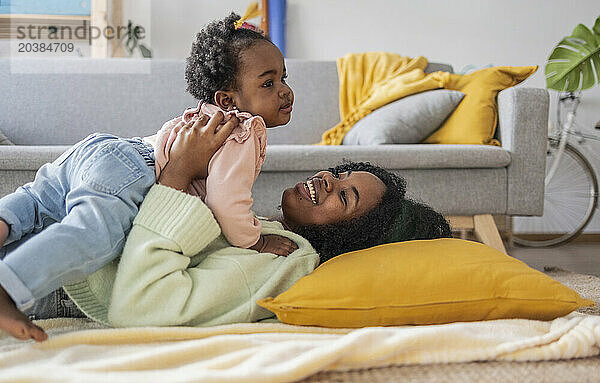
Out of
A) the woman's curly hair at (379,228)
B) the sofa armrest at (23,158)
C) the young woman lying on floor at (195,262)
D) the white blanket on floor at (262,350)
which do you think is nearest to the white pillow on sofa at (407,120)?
the woman's curly hair at (379,228)

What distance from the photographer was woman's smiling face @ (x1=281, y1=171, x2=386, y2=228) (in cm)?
129

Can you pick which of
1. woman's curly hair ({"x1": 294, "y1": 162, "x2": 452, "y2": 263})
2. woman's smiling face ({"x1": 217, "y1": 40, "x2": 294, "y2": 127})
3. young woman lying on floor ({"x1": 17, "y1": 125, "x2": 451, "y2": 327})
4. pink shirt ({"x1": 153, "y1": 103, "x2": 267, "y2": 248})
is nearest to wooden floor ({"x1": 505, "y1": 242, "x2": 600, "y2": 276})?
woman's curly hair ({"x1": 294, "y1": 162, "x2": 452, "y2": 263})

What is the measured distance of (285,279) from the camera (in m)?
1.14

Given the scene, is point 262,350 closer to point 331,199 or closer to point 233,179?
point 233,179

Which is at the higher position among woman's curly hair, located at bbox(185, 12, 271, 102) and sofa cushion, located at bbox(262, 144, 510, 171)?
woman's curly hair, located at bbox(185, 12, 271, 102)

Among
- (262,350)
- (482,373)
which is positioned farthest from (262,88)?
(482,373)

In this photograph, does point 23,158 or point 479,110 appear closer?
point 23,158

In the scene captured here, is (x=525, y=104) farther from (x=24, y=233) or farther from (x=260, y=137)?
(x=24, y=233)

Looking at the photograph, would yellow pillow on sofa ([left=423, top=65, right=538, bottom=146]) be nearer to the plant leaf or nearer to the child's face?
the plant leaf

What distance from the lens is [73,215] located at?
0.98 metres

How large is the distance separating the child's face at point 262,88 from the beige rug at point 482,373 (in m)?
0.68

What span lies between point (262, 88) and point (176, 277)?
0.54m

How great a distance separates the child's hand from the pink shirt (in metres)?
0.05

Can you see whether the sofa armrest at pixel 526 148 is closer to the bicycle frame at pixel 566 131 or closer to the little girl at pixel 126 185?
the bicycle frame at pixel 566 131
